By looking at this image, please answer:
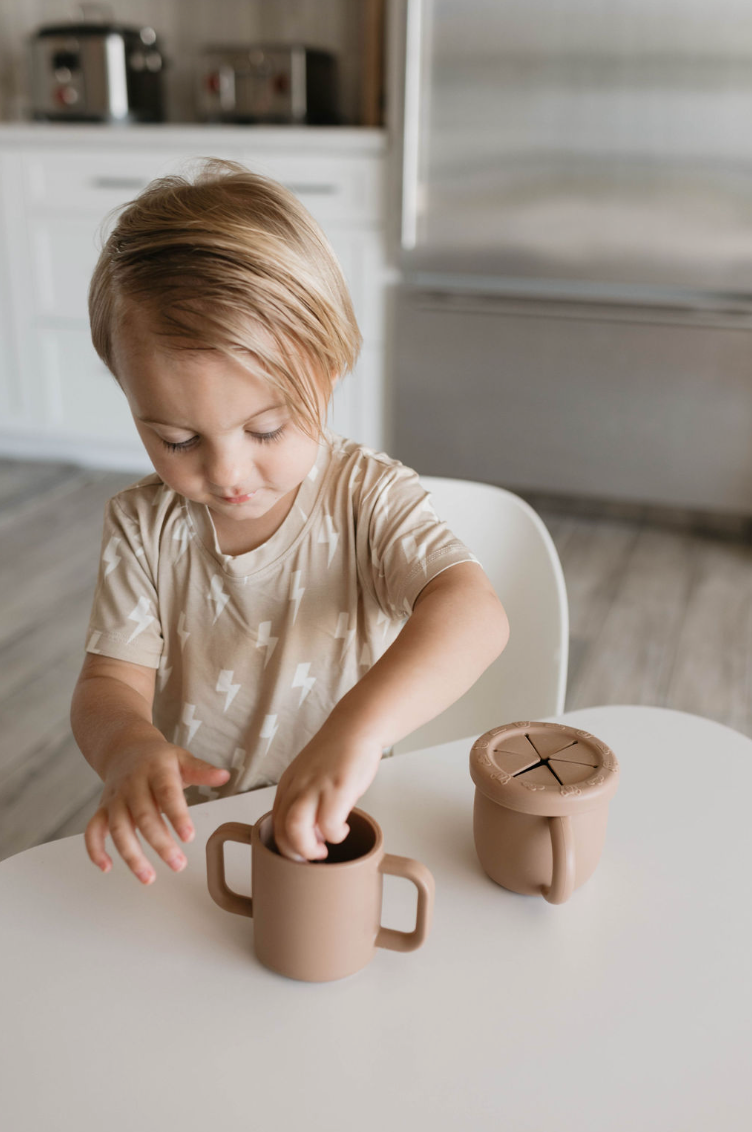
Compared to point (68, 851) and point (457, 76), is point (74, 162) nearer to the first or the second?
point (457, 76)

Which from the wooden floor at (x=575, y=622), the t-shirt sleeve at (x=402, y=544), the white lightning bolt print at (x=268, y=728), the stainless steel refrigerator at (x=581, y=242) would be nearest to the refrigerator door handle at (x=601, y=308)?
the stainless steel refrigerator at (x=581, y=242)

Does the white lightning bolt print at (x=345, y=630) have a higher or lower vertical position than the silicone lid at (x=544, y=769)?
lower

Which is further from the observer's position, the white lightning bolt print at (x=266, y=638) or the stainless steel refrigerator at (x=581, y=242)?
the stainless steel refrigerator at (x=581, y=242)

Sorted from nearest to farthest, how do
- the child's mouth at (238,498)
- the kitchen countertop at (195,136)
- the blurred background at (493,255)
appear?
the child's mouth at (238,498) < the blurred background at (493,255) < the kitchen countertop at (195,136)

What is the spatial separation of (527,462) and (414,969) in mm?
2305

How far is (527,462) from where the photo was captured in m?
2.68

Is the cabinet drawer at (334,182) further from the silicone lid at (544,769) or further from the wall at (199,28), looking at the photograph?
the silicone lid at (544,769)

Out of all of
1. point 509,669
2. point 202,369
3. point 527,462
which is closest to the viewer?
point 202,369

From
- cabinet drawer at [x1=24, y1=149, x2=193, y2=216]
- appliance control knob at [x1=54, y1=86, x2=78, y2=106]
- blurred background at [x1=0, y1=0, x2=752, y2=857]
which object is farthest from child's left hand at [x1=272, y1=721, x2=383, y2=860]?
appliance control knob at [x1=54, y1=86, x2=78, y2=106]

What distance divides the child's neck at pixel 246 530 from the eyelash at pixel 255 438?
16 centimetres

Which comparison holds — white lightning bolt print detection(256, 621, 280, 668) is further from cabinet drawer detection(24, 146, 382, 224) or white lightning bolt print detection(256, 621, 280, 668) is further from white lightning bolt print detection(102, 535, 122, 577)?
cabinet drawer detection(24, 146, 382, 224)

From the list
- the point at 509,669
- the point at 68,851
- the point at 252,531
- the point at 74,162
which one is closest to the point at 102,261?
the point at 252,531

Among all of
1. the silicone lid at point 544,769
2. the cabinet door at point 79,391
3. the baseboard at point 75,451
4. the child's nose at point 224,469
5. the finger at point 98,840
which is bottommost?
the baseboard at point 75,451

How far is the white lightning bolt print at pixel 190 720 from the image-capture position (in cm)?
79
